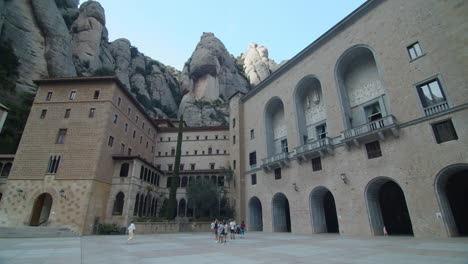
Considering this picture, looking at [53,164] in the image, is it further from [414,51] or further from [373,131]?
[414,51]

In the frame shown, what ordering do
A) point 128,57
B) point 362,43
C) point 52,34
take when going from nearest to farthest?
point 362,43 < point 52,34 < point 128,57

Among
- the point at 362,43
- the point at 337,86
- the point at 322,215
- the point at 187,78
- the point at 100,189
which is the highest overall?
the point at 187,78

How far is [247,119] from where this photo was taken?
34469 millimetres

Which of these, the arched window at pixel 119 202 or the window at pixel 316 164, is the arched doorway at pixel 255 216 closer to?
the window at pixel 316 164

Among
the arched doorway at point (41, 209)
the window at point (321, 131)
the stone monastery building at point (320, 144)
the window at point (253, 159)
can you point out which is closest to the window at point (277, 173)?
the stone monastery building at point (320, 144)

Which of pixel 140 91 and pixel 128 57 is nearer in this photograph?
pixel 140 91

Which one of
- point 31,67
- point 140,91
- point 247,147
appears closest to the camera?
point 247,147

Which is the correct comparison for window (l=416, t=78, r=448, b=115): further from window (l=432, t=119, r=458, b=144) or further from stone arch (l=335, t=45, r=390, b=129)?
stone arch (l=335, t=45, r=390, b=129)

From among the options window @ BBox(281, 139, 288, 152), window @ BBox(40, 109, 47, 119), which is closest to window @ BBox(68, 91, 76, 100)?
window @ BBox(40, 109, 47, 119)

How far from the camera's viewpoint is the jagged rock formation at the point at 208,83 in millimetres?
54438

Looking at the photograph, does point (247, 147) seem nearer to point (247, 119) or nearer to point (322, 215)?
point (247, 119)

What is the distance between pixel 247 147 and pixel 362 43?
64.3 ft

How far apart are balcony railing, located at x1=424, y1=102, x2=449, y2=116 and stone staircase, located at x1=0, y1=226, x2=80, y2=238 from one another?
33.2 metres

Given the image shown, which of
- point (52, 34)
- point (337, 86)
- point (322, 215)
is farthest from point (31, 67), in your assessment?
point (322, 215)
